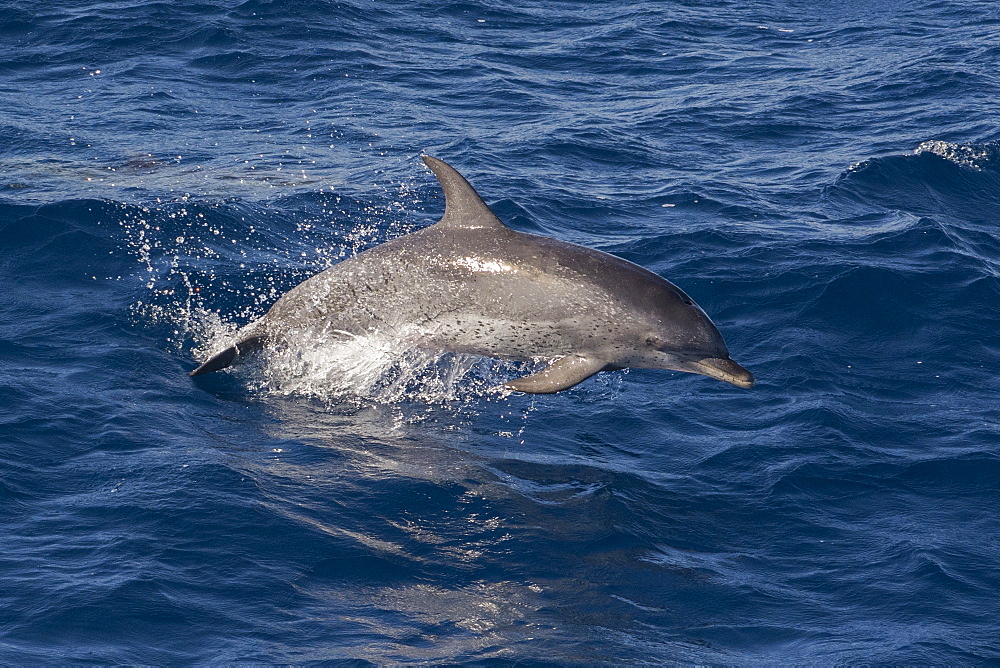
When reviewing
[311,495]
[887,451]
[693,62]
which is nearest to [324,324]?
[311,495]

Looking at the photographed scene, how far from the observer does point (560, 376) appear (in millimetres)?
8992

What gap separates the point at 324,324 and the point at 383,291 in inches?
23.7

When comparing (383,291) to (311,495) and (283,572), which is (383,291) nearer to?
(311,495)

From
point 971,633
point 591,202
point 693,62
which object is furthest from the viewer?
point 693,62

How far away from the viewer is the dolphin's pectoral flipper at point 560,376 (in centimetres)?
890

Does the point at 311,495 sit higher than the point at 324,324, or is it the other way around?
the point at 324,324

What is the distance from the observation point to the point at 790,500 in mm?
8867

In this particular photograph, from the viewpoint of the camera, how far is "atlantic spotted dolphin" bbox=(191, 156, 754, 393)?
9.11 meters

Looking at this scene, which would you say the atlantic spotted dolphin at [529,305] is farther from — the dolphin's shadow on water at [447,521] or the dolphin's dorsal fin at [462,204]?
the dolphin's shadow on water at [447,521]

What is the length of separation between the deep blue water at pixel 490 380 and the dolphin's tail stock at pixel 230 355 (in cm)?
25

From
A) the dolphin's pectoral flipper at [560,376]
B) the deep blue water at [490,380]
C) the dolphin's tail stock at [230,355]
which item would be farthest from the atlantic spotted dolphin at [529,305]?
the dolphin's tail stock at [230,355]

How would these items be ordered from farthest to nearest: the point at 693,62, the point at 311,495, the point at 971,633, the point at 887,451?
the point at 693,62 < the point at 887,451 < the point at 311,495 < the point at 971,633

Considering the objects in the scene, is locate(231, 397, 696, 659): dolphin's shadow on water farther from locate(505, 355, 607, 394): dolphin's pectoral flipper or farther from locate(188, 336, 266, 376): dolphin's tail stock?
locate(505, 355, 607, 394): dolphin's pectoral flipper

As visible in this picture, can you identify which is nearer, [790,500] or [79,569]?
[79,569]
